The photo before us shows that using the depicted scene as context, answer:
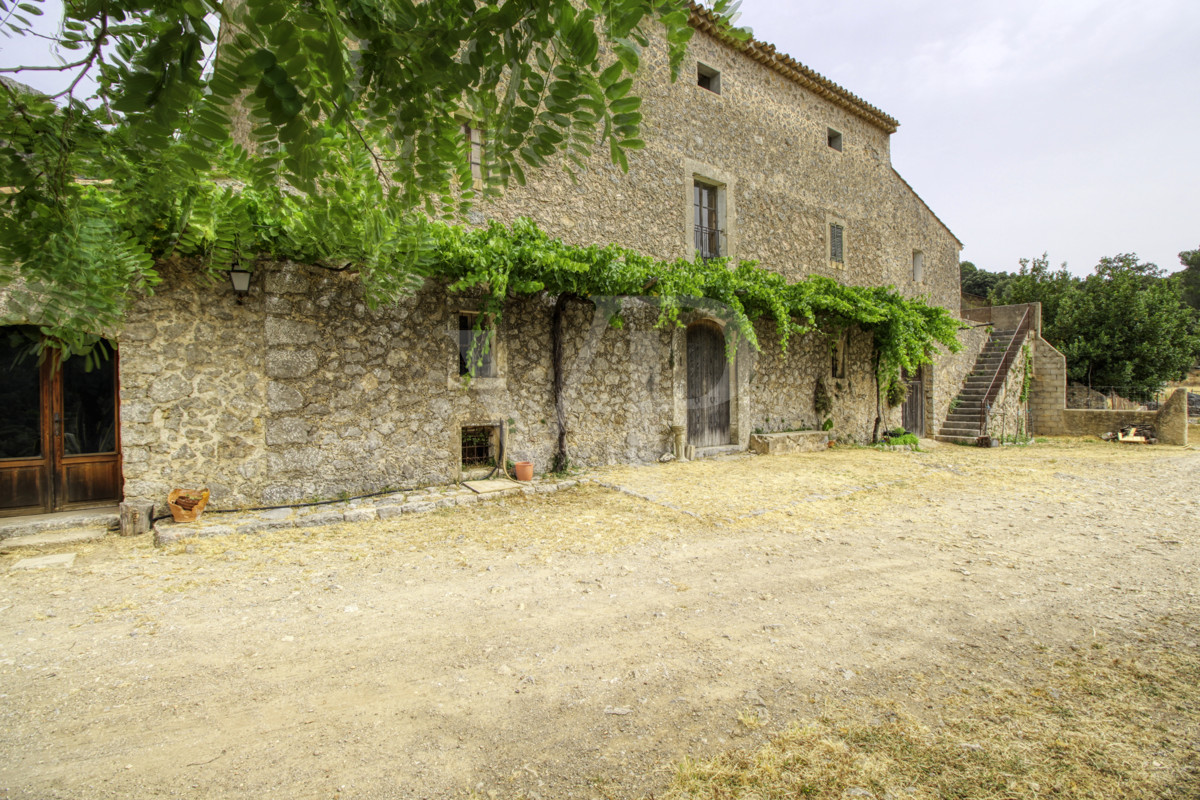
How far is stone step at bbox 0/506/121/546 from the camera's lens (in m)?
4.68

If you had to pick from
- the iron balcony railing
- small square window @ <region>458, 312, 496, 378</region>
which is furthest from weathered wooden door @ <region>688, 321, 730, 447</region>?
small square window @ <region>458, 312, 496, 378</region>

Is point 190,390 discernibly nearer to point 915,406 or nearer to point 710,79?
point 710,79

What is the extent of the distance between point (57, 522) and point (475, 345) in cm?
432

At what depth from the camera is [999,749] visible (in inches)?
75.9

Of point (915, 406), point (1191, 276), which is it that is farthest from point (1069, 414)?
point (1191, 276)

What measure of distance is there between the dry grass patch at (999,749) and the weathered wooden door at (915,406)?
11.9 m

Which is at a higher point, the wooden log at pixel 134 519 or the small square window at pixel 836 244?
the small square window at pixel 836 244

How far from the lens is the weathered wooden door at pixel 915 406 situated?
1318 cm

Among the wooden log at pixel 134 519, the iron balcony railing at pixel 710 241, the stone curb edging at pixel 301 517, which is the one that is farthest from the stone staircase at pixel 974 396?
the wooden log at pixel 134 519

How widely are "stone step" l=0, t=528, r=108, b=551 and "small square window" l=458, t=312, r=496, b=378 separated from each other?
376cm

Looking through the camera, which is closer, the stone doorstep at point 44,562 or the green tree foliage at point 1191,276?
the stone doorstep at point 44,562

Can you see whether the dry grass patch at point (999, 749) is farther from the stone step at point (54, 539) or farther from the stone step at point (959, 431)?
the stone step at point (959, 431)

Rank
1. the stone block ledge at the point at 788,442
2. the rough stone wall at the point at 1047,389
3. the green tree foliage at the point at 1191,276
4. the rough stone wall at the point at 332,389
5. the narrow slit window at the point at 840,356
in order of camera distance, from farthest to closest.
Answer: the green tree foliage at the point at 1191,276
the rough stone wall at the point at 1047,389
the narrow slit window at the point at 840,356
the stone block ledge at the point at 788,442
the rough stone wall at the point at 332,389

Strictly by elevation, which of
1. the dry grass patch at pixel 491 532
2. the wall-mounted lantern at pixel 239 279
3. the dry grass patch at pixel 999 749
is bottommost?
the dry grass patch at pixel 999 749
